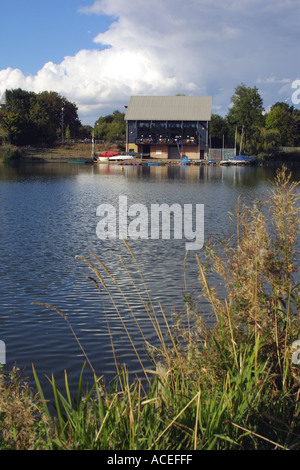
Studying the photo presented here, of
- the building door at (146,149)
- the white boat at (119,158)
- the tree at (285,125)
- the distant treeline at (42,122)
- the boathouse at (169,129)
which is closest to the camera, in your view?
the white boat at (119,158)

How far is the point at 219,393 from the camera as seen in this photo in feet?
15.2

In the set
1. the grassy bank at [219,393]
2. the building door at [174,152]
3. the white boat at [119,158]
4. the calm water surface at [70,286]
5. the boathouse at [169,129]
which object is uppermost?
the boathouse at [169,129]

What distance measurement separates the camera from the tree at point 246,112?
9856 cm

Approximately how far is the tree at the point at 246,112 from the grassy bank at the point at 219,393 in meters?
95.1

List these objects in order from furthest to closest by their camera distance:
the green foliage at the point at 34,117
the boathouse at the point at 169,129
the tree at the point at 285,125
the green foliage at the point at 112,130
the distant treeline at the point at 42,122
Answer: the tree at the point at 285,125
the green foliage at the point at 112,130
the distant treeline at the point at 42,122
the green foliage at the point at 34,117
the boathouse at the point at 169,129

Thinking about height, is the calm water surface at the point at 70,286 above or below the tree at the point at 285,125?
below

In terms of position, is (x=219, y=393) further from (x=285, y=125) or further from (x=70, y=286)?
(x=285, y=125)

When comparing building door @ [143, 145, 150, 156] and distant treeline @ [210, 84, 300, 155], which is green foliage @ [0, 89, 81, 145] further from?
distant treeline @ [210, 84, 300, 155]

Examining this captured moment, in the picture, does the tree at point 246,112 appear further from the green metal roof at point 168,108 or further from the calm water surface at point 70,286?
the calm water surface at point 70,286

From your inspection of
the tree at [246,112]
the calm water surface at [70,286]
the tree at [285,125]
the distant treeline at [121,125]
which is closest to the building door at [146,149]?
the distant treeline at [121,125]

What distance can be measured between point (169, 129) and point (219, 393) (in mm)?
92408

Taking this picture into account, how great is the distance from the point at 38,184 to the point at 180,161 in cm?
4873

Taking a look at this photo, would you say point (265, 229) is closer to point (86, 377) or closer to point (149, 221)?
point (86, 377)
